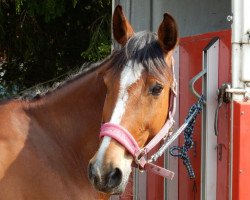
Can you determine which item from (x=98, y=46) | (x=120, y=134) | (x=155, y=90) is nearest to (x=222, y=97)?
(x=155, y=90)

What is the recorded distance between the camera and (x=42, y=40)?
18.9 ft

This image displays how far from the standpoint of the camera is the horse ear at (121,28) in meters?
2.46

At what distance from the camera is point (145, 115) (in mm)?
2213

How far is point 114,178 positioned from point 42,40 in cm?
395

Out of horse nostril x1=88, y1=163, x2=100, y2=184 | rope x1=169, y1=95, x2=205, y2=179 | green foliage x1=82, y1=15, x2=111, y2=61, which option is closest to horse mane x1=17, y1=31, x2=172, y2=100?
rope x1=169, y1=95, x2=205, y2=179

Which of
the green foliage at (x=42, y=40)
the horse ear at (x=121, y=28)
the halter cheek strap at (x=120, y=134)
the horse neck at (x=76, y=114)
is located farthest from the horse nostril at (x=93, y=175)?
the green foliage at (x=42, y=40)

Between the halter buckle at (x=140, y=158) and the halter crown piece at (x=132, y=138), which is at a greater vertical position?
the halter crown piece at (x=132, y=138)

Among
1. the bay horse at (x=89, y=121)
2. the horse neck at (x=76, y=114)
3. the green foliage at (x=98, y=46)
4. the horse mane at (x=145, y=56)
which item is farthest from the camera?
the green foliage at (x=98, y=46)

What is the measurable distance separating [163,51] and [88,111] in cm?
56

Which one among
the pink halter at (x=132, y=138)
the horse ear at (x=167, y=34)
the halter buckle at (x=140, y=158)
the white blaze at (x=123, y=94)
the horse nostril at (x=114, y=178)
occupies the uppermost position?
the horse ear at (x=167, y=34)

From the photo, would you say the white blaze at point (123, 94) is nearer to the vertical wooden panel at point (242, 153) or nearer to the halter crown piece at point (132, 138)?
the halter crown piece at point (132, 138)

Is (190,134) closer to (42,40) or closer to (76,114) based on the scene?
(76,114)

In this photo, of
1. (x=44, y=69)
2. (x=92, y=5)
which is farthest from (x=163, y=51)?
(x=44, y=69)

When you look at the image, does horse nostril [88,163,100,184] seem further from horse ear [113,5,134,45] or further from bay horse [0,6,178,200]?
horse ear [113,5,134,45]
